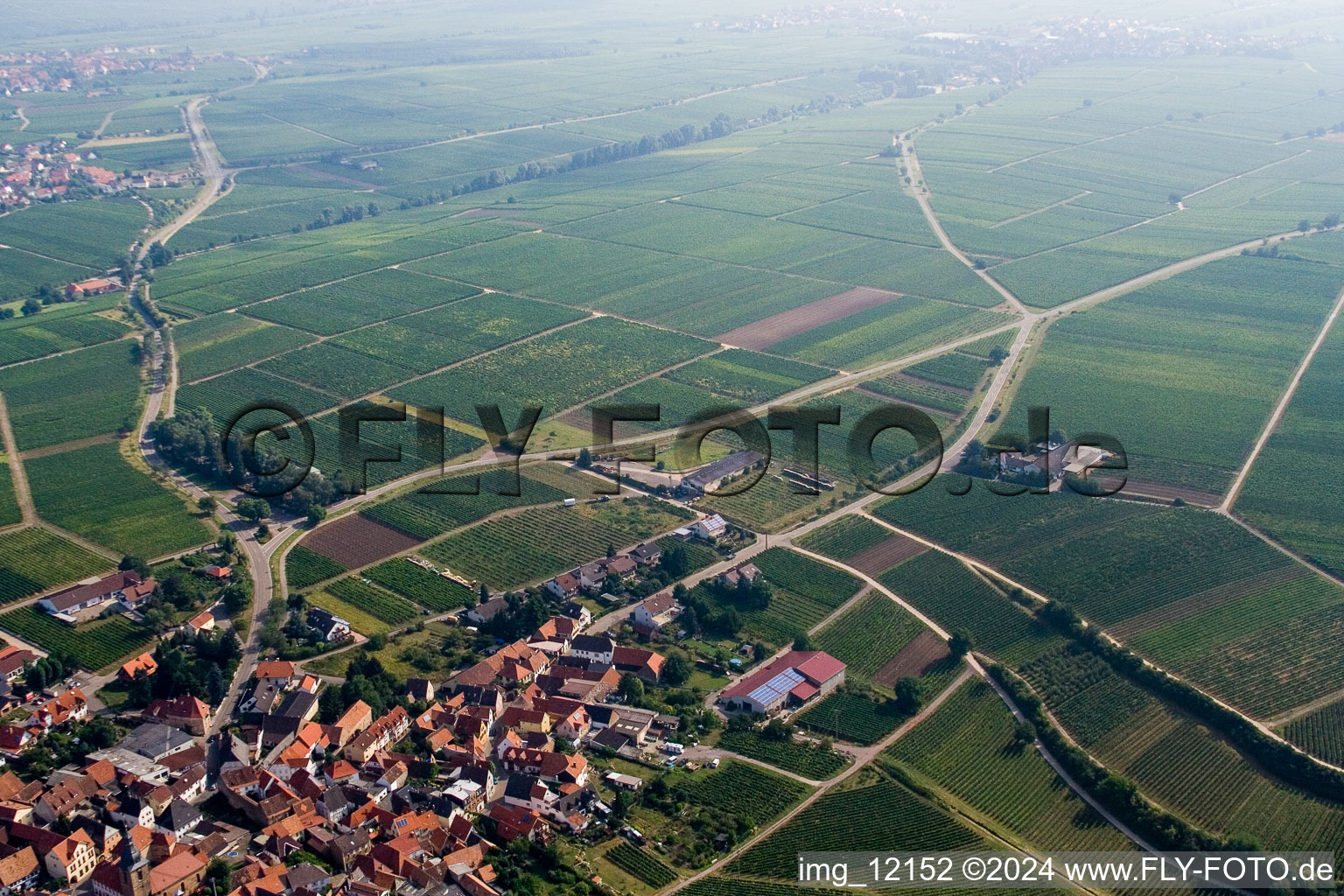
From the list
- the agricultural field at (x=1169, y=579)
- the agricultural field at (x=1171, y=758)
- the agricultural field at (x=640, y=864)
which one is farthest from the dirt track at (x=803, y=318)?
the agricultural field at (x=640, y=864)

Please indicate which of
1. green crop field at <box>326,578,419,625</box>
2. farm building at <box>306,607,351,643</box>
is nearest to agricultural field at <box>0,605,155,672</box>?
farm building at <box>306,607,351,643</box>

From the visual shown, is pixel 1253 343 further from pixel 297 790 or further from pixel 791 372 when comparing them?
pixel 297 790

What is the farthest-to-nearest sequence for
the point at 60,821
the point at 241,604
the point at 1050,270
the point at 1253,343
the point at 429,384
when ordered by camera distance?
the point at 1050,270, the point at 1253,343, the point at 429,384, the point at 241,604, the point at 60,821

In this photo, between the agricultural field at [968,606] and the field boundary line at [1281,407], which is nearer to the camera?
the agricultural field at [968,606]

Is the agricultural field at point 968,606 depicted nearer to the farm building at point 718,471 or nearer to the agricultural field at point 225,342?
the farm building at point 718,471

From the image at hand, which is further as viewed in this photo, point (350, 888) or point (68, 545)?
point (68, 545)

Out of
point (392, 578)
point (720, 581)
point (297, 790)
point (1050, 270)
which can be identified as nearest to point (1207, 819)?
point (720, 581)

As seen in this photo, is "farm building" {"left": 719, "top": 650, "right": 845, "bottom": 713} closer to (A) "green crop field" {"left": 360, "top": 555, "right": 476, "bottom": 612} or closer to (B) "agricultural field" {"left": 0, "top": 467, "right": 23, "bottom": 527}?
(A) "green crop field" {"left": 360, "top": 555, "right": 476, "bottom": 612}
